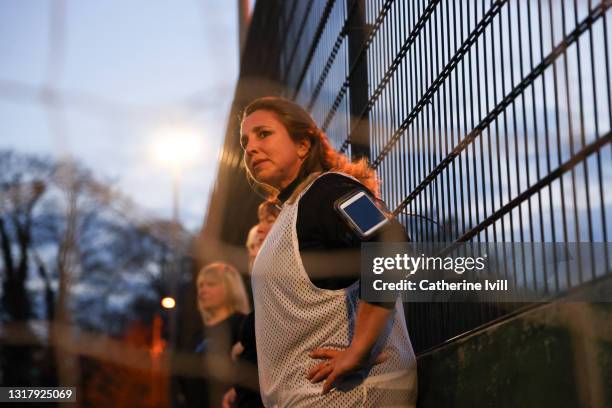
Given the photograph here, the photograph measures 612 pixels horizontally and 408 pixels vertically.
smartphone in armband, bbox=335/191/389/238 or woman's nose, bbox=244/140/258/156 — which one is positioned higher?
woman's nose, bbox=244/140/258/156

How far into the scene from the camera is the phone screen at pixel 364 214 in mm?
3387

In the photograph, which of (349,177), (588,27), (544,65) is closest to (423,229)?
(349,177)

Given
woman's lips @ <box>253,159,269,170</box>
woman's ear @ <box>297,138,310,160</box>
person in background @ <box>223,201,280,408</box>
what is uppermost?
woman's ear @ <box>297,138,310,160</box>

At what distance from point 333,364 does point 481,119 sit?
88 cm

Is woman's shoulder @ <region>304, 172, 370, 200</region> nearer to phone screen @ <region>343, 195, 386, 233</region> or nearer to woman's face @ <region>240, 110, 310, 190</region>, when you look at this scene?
phone screen @ <region>343, 195, 386, 233</region>

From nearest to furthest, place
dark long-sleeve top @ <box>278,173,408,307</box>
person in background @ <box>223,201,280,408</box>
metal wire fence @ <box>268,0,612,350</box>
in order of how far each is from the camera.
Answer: metal wire fence @ <box>268,0,612,350</box> → dark long-sleeve top @ <box>278,173,408,307</box> → person in background @ <box>223,201,280,408</box>

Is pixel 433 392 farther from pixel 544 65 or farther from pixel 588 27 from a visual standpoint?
pixel 588 27

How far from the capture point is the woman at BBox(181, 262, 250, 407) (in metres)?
6.32

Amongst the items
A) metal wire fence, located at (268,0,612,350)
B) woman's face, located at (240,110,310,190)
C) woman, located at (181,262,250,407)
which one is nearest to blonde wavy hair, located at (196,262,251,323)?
woman, located at (181,262,250,407)

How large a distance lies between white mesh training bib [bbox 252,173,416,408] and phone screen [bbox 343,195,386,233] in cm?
20

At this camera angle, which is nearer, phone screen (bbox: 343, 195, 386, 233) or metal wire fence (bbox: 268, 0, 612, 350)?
metal wire fence (bbox: 268, 0, 612, 350)

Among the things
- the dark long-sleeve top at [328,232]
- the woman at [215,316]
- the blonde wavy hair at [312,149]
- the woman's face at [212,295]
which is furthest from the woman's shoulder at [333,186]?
the woman's face at [212,295]

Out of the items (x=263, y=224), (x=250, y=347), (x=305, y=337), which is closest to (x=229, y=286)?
(x=263, y=224)

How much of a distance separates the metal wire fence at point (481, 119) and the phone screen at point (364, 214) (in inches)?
14.8
